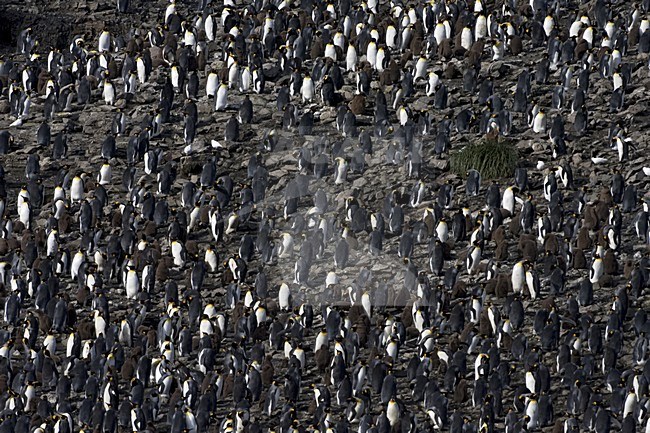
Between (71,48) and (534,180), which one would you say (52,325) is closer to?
(534,180)

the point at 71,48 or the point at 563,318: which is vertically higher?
the point at 71,48

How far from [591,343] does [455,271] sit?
3.24 meters

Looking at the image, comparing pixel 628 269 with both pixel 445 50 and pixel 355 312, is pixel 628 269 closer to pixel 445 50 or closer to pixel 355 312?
pixel 355 312

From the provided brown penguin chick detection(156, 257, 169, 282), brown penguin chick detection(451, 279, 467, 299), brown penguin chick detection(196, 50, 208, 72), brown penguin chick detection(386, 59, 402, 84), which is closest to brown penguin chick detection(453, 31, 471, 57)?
brown penguin chick detection(386, 59, 402, 84)

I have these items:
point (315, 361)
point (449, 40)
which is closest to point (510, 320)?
point (315, 361)

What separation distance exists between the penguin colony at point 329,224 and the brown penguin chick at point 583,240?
1.5 inches

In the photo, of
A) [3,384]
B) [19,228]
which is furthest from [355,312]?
[19,228]

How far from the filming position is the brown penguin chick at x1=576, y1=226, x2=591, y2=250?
3959 centimetres

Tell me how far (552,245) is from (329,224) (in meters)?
4.06

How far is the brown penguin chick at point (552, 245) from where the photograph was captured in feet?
128

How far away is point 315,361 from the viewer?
36.9 metres

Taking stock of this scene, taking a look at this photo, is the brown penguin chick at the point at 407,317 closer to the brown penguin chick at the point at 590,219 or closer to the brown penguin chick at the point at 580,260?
the brown penguin chick at the point at 580,260

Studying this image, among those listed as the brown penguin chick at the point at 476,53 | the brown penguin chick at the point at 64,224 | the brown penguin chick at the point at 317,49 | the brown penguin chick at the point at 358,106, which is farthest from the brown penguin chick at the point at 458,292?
the brown penguin chick at the point at 317,49

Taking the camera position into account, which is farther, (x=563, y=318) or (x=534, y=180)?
(x=534, y=180)
